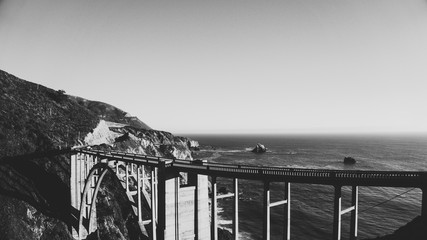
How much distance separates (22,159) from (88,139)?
13.5 meters

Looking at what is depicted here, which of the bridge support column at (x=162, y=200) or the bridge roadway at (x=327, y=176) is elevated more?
the bridge roadway at (x=327, y=176)

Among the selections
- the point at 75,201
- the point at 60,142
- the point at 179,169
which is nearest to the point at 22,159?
the point at 60,142

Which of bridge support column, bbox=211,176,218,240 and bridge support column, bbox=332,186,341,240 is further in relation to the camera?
bridge support column, bbox=211,176,218,240

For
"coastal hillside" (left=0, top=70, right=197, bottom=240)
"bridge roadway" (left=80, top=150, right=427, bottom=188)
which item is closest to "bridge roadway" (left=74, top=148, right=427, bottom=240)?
"bridge roadway" (left=80, top=150, right=427, bottom=188)

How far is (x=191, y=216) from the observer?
20.7 meters

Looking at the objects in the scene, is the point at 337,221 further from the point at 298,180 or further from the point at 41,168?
the point at 41,168

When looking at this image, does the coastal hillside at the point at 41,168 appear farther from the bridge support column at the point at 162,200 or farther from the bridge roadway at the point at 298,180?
the bridge roadway at the point at 298,180

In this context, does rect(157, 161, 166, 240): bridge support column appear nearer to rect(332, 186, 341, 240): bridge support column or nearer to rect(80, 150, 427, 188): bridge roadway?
rect(80, 150, 427, 188): bridge roadway

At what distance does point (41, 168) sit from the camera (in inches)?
1479

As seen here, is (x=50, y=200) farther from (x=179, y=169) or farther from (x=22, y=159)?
(x=179, y=169)

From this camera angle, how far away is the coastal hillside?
101 ft

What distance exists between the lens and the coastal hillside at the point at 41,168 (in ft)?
101

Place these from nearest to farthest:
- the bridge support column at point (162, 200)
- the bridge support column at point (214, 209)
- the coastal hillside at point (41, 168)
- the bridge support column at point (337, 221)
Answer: the bridge support column at point (337, 221)
the bridge support column at point (214, 209)
the bridge support column at point (162, 200)
the coastal hillside at point (41, 168)

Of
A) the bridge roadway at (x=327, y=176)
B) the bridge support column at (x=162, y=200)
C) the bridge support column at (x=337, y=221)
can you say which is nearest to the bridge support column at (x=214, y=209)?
the bridge roadway at (x=327, y=176)
